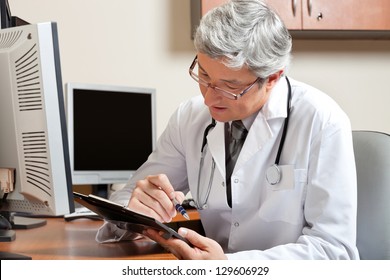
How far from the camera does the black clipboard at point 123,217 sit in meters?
1.30

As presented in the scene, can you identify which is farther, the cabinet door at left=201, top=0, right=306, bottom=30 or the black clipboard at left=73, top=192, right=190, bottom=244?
the cabinet door at left=201, top=0, right=306, bottom=30

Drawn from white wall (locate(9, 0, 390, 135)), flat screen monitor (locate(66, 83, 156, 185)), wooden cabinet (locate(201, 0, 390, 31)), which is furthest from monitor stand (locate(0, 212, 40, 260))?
wooden cabinet (locate(201, 0, 390, 31))

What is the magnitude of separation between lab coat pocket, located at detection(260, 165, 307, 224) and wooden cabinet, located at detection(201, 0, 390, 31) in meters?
1.33

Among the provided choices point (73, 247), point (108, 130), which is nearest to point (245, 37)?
point (73, 247)

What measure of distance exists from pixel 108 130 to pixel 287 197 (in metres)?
1.21

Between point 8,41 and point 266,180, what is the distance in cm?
72

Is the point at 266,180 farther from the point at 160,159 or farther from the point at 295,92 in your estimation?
the point at 160,159

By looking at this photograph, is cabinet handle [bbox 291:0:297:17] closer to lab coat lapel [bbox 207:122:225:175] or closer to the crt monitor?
lab coat lapel [bbox 207:122:225:175]

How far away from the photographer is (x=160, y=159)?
1.90 metres

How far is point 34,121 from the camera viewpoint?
1.27 m

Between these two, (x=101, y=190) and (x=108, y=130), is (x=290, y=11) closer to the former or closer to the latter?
(x=108, y=130)

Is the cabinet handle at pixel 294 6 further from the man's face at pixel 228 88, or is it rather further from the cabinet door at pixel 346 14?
the man's face at pixel 228 88

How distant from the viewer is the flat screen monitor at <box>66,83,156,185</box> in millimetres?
2566

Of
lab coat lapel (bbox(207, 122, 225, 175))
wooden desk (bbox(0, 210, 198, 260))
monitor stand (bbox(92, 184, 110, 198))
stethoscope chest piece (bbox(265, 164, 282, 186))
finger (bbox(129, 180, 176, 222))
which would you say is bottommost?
monitor stand (bbox(92, 184, 110, 198))
